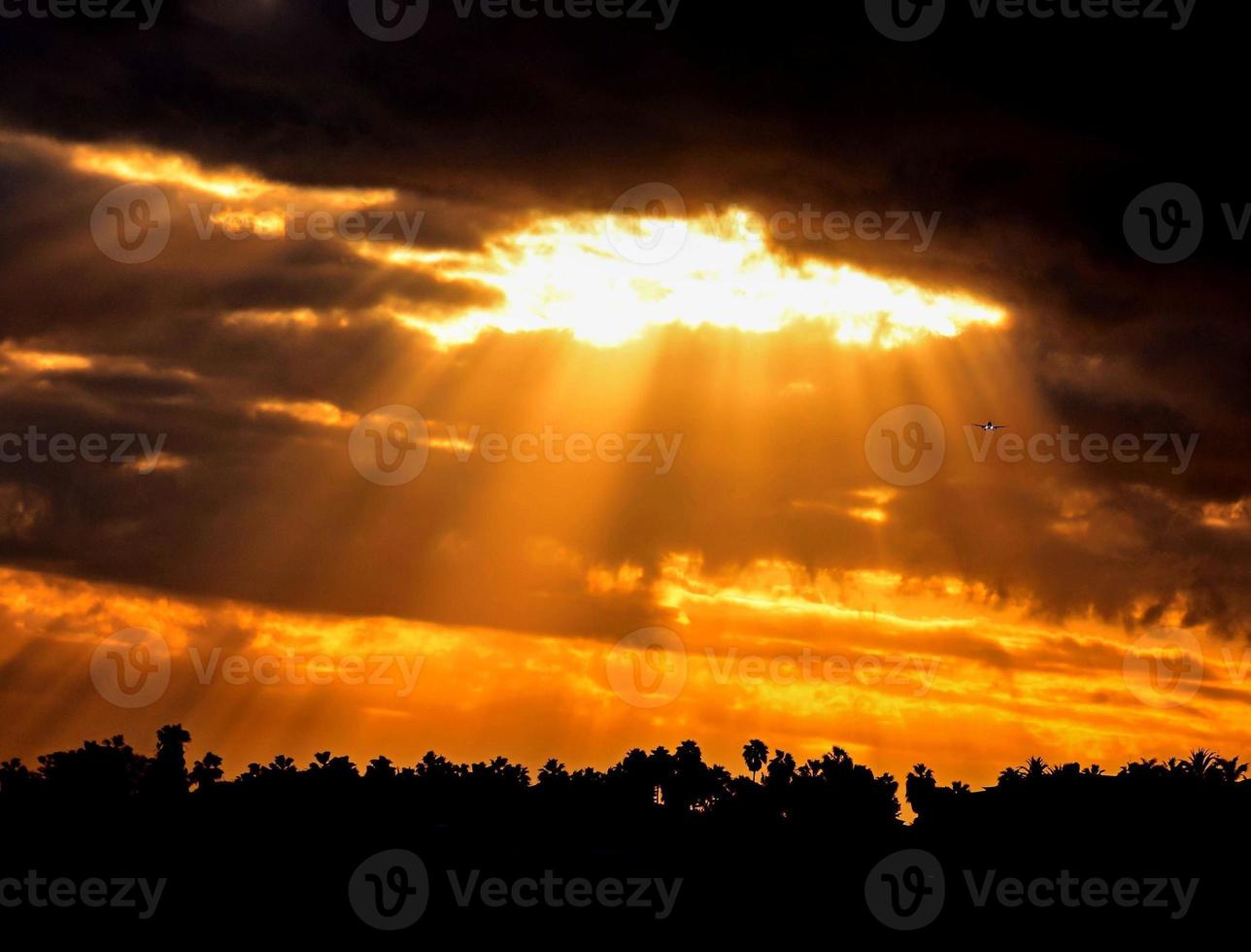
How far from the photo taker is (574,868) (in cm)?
15975

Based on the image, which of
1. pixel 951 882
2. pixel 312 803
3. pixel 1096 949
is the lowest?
pixel 1096 949

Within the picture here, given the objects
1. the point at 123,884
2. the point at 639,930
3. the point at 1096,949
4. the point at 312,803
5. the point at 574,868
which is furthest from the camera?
the point at 312,803

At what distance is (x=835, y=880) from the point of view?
476ft

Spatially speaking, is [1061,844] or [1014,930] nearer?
[1014,930]

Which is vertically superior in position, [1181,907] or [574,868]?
[574,868]

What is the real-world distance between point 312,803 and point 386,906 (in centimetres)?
4759

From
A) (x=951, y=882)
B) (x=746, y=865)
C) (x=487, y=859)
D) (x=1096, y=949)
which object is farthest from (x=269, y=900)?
(x=1096, y=949)

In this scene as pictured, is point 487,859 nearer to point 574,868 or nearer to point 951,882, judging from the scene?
point 574,868

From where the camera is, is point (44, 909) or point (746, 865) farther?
point (746, 865)

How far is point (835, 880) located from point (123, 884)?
217ft

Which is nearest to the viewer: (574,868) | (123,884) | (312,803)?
(123,884)

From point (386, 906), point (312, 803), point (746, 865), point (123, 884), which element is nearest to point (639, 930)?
point (746, 865)

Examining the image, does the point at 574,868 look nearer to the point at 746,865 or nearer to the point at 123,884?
the point at 746,865

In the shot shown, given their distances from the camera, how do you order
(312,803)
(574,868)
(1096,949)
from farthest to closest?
1. (312,803)
2. (574,868)
3. (1096,949)
